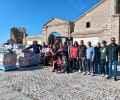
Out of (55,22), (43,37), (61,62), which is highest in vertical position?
(55,22)

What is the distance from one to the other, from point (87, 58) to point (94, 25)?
55.7ft

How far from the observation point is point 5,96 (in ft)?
23.4

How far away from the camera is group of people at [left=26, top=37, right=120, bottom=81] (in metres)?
9.74

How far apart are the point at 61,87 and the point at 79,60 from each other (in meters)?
3.82

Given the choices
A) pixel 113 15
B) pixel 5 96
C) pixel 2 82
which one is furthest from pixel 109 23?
pixel 5 96

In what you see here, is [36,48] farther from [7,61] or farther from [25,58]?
[7,61]

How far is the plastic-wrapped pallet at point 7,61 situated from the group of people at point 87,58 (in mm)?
2502

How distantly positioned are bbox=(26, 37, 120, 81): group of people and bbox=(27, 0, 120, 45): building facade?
1092 centimetres

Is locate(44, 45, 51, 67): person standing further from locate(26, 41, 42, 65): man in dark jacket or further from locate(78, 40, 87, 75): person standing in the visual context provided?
locate(78, 40, 87, 75): person standing

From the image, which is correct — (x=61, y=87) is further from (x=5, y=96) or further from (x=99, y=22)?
(x=99, y=22)

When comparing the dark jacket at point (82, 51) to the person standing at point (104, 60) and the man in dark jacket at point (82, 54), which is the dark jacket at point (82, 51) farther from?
the person standing at point (104, 60)

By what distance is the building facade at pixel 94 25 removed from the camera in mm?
22844

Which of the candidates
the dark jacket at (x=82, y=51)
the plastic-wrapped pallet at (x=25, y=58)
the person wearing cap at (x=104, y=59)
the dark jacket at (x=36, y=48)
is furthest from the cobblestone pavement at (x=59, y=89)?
the dark jacket at (x=36, y=48)

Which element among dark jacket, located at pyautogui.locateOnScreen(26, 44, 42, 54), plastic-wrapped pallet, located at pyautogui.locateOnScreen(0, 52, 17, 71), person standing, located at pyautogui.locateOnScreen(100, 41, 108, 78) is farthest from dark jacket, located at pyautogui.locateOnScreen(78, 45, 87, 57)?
plastic-wrapped pallet, located at pyautogui.locateOnScreen(0, 52, 17, 71)
